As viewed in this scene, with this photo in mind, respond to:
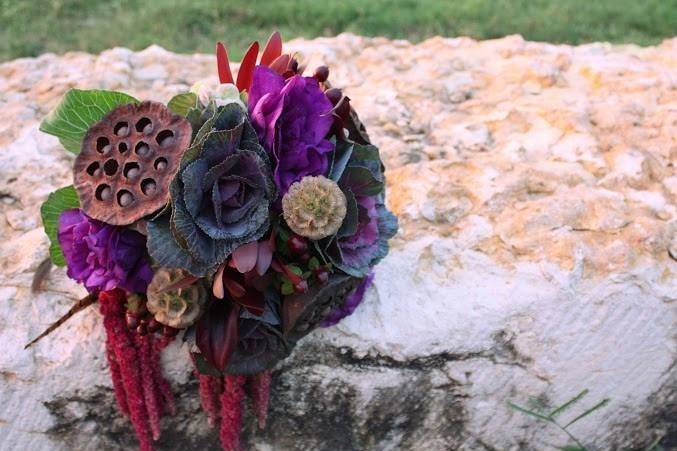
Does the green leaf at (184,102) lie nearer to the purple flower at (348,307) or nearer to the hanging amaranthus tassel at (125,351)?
the hanging amaranthus tassel at (125,351)

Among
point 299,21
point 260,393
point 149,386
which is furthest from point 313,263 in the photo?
point 299,21

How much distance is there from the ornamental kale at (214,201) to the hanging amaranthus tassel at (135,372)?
0.80 feet

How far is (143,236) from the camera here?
4.82 ft

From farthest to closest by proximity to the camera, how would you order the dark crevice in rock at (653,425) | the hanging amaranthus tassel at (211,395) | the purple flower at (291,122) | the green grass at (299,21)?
the green grass at (299,21), the dark crevice in rock at (653,425), the hanging amaranthus tassel at (211,395), the purple flower at (291,122)

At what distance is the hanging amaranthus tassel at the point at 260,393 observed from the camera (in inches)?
64.9

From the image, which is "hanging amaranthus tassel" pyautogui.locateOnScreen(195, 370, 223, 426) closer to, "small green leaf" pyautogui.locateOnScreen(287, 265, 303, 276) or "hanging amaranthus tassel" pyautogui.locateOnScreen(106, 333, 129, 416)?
"hanging amaranthus tassel" pyautogui.locateOnScreen(106, 333, 129, 416)

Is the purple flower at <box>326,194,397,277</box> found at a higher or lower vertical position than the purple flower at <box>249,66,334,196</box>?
lower

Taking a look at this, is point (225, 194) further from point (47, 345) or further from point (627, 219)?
point (627, 219)

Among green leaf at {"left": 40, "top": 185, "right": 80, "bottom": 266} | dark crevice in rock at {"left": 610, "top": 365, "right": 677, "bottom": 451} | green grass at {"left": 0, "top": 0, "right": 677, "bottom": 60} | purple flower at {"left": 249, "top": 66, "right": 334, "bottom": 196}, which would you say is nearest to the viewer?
purple flower at {"left": 249, "top": 66, "right": 334, "bottom": 196}

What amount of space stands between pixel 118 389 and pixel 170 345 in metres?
0.14

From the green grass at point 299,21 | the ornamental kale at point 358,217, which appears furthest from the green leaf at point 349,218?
the green grass at point 299,21

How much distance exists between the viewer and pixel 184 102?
1.53 metres

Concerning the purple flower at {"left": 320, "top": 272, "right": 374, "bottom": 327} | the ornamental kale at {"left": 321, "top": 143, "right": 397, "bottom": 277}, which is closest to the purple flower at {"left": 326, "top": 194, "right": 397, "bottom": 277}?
the ornamental kale at {"left": 321, "top": 143, "right": 397, "bottom": 277}

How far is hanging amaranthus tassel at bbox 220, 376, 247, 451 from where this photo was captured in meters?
1.62
